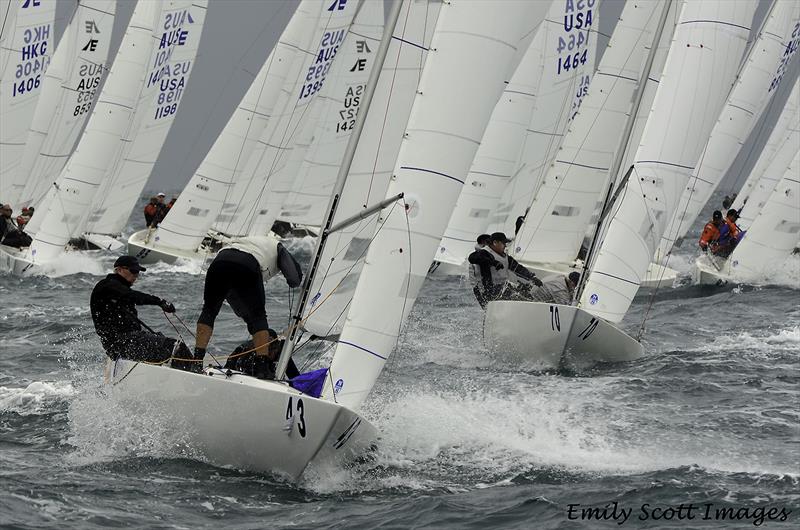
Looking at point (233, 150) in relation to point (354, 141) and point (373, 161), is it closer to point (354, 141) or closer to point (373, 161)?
point (373, 161)

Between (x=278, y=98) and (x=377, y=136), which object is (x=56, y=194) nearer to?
(x=278, y=98)

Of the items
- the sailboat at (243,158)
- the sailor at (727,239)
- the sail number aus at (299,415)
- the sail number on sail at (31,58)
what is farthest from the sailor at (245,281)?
the sail number on sail at (31,58)

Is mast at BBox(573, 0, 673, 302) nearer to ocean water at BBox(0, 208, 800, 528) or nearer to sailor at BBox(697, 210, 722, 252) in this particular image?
ocean water at BBox(0, 208, 800, 528)

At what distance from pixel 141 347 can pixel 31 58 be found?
14.3m

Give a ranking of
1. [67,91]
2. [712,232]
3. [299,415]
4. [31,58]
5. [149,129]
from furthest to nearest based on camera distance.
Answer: [149,129], [67,91], [31,58], [712,232], [299,415]

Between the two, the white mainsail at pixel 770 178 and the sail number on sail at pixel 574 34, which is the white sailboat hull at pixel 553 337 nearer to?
the sail number on sail at pixel 574 34

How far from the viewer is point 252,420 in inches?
289

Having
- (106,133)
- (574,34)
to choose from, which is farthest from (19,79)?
(574,34)

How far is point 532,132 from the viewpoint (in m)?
19.8

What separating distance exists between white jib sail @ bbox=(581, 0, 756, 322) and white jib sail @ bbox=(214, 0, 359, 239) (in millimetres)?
8515

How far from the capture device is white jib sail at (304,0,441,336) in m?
8.10

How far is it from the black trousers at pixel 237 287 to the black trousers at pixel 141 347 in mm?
330

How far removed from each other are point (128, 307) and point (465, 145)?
2.42m

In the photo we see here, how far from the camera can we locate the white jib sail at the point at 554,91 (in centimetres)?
1888
